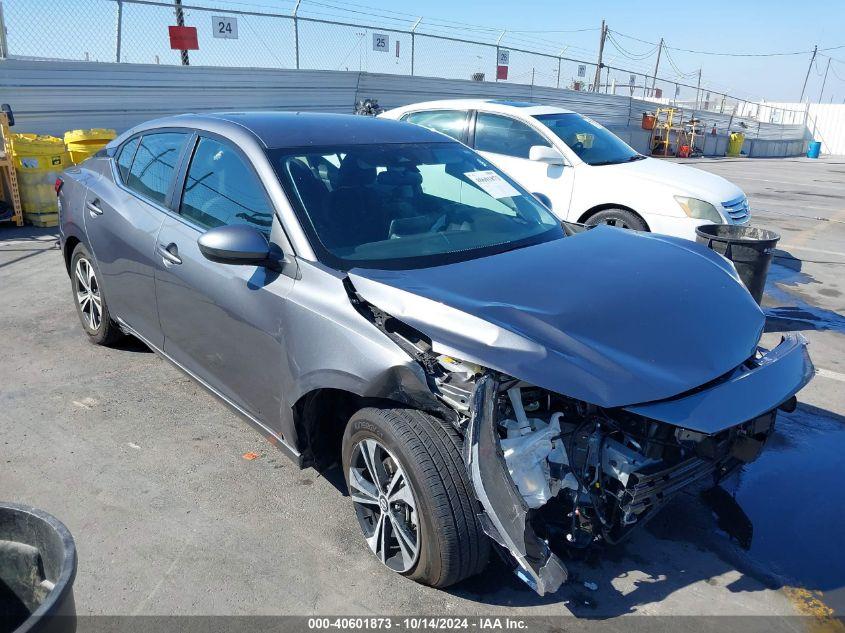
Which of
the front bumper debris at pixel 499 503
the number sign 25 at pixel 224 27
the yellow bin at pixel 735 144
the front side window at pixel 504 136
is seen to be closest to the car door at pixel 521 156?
the front side window at pixel 504 136

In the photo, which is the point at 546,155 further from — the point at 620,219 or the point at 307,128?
the point at 307,128

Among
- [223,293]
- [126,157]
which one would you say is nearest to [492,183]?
[223,293]

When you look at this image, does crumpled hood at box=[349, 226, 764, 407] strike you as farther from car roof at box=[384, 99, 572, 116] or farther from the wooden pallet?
the wooden pallet

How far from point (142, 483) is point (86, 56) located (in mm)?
10960

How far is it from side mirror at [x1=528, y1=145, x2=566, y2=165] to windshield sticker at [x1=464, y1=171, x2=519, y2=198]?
134 inches

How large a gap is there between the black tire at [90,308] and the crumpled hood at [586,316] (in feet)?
8.89

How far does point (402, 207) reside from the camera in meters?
3.44

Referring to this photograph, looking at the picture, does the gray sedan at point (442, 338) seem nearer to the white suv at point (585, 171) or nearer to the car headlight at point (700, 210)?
the white suv at point (585, 171)

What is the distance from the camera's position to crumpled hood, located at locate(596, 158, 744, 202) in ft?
23.5

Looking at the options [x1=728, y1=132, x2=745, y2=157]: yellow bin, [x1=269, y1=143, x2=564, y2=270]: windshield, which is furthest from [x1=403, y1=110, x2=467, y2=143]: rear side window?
[x1=728, y1=132, x2=745, y2=157]: yellow bin

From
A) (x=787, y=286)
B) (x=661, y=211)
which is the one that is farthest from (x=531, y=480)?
(x=787, y=286)

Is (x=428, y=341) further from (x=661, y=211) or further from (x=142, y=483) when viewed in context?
(x=661, y=211)

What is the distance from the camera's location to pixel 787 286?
740cm

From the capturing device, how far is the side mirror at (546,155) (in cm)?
735
